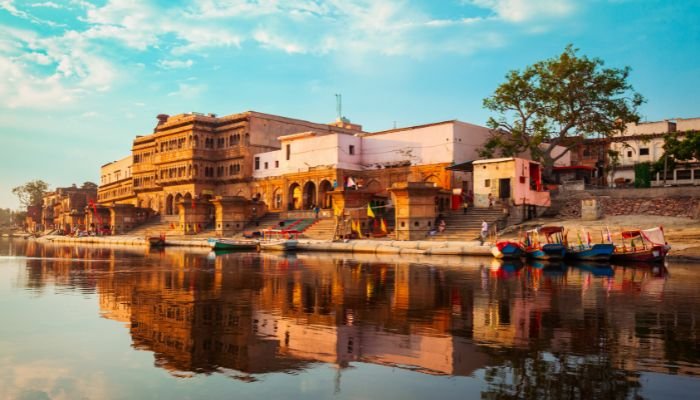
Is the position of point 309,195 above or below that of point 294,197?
above

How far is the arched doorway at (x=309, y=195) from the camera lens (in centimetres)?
6078

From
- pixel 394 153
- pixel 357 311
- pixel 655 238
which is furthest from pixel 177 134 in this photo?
pixel 357 311

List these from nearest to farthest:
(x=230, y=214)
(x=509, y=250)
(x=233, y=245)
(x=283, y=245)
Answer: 1. (x=509, y=250)
2. (x=283, y=245)
3. (x=233, y=245)
4. (x=230, y=214)

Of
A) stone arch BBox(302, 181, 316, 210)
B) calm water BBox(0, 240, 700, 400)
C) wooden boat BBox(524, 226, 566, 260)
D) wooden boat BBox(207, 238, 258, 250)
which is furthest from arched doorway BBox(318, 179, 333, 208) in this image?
calm water BBox(0, 240, 700, 400)

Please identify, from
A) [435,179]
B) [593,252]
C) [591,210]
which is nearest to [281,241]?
[435,179]

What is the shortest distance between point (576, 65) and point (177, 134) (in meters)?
49.9

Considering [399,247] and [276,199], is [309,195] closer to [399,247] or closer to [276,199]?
[276,199]

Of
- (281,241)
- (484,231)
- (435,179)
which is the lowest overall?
(281,241)

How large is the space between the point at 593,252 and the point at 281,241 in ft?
70.1

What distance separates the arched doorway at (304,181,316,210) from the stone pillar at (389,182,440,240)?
67.1 feet

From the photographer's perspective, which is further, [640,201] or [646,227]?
[640,201]

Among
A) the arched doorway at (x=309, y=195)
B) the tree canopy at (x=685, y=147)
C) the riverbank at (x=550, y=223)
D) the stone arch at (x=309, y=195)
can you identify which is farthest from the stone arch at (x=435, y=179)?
the tree canopy at (x=685, y=147)

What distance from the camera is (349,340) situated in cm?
971

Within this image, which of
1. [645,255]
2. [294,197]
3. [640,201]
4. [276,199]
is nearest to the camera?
[645,255]
